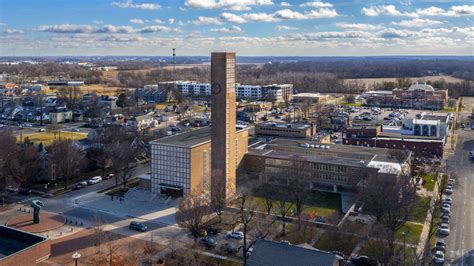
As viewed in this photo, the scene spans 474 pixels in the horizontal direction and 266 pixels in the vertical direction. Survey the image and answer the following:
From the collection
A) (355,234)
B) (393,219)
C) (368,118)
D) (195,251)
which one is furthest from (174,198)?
(368,118)

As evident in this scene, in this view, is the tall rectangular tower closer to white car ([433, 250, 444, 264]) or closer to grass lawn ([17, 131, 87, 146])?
white car ([433, 250, 444, 264])

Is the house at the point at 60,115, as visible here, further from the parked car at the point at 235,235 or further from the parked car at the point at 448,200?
the parked car at the point at 448,200

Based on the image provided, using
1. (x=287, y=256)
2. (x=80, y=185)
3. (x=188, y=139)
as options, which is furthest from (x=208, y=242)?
(x=80, y=185)

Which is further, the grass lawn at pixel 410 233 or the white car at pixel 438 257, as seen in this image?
the grass lawn at pixel 410 233

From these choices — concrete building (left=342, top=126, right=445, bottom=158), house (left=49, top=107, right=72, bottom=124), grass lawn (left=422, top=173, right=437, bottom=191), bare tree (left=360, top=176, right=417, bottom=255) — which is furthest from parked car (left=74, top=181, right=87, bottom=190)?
house (left=49, top=107, right=72, bottom=124)

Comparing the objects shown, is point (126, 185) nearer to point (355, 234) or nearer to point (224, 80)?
point (224, 80)

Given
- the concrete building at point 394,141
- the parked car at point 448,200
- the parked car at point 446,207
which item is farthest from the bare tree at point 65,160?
the concrete building at point 394,141

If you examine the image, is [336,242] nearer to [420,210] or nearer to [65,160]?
[420,210]

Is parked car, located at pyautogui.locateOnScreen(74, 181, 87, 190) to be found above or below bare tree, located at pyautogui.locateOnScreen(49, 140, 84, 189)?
below
